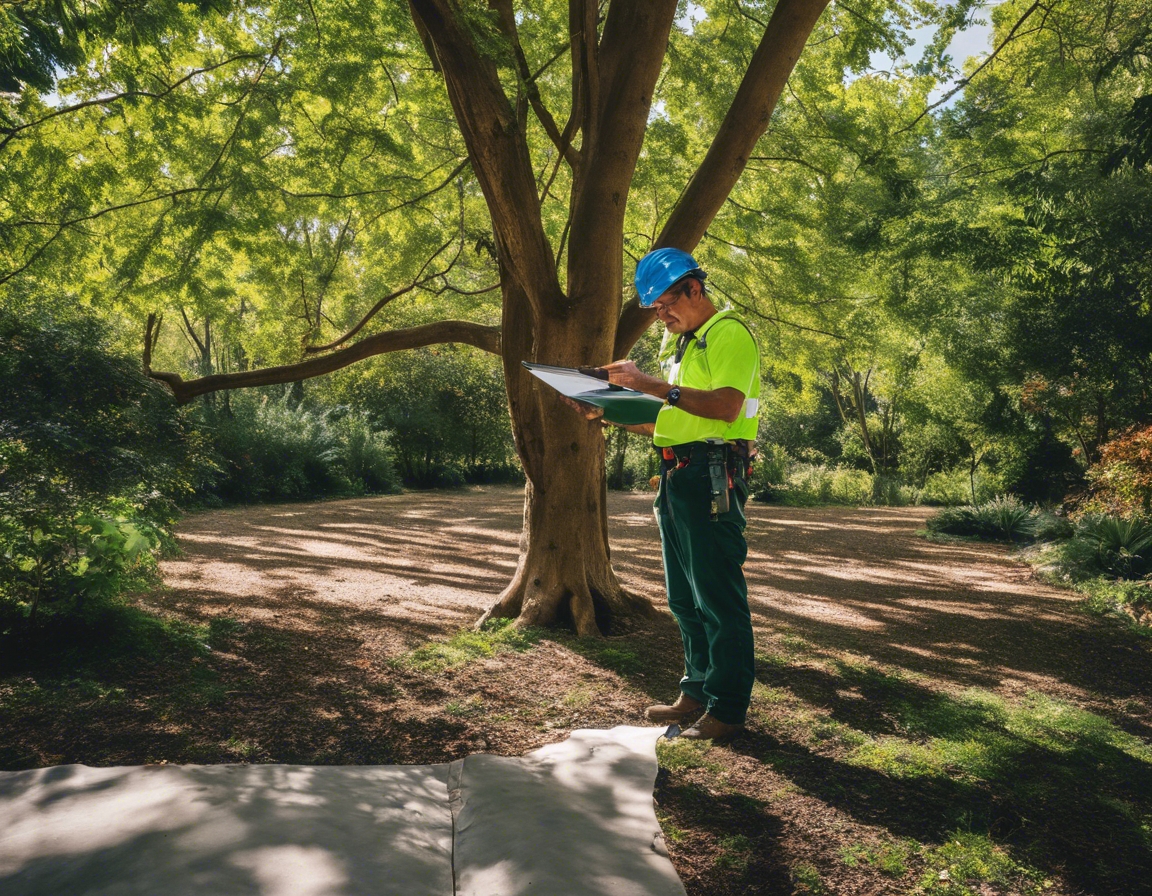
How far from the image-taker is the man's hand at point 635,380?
3.23 metres

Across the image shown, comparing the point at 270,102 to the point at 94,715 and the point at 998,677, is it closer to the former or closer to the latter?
the point at 94,715

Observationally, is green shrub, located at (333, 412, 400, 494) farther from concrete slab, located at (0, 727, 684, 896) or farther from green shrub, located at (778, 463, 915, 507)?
concrete slab, located at (0, 727, 684, 896)

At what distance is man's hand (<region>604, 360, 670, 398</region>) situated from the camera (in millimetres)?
3232

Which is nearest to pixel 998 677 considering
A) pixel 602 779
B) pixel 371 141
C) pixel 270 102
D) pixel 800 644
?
pixel 800 644

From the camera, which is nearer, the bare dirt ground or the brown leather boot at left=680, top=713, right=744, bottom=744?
the bare dirt ground

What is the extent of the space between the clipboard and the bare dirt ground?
150 cm

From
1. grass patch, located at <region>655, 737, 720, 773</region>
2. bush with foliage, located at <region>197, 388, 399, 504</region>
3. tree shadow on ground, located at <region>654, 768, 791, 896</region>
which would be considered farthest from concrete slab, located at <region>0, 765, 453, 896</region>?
bush with foliage, located at <region>197, 388, 399, 504</region>

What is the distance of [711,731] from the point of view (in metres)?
3.62

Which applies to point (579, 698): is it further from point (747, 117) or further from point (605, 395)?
point (747, 117)

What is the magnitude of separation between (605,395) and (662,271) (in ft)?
2.20

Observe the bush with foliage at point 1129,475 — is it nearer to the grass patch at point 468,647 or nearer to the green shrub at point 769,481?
the grass patch at point 468,647

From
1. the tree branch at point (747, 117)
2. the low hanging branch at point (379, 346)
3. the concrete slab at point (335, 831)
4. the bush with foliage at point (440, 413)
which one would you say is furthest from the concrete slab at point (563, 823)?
the bush with foliage at point (440, 413)

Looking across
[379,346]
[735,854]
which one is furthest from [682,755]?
[379,346]

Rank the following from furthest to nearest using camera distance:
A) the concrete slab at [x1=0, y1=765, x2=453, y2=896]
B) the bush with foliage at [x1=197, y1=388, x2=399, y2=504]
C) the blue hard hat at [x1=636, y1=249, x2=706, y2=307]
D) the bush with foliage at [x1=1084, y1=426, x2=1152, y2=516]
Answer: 1. the bush with foliage at [x1=197, y1=388, x2=399, y2=504]
2. the bush with foliage at [x1=1084, y1=426, x2=1152, y2=516]
3. the blue hard hat at [x1=636, y1=249, x2=706, y2=307]
4. the concrete slab at [x1=0, y1=765, x2=453, y2=896]
